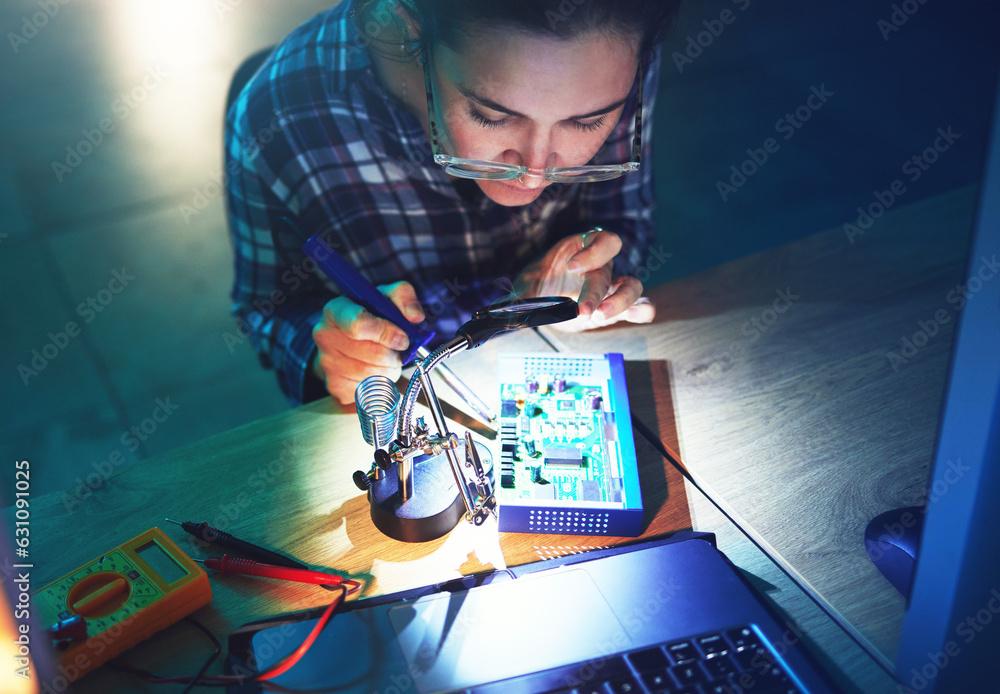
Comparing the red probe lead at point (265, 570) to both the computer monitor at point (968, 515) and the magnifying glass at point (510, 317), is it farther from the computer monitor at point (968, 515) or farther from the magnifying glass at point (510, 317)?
the computer monitor at point (968, 515)

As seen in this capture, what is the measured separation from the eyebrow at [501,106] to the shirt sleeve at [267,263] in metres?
0.45

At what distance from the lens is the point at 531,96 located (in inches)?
35.1

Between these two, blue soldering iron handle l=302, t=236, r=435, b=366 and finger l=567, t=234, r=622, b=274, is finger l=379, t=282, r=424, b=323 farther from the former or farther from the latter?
finger l=567, t=234, r=622, b=274

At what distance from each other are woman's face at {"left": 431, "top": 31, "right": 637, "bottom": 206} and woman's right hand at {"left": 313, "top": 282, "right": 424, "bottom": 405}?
0.24 metres

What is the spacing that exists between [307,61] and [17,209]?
6.03ft

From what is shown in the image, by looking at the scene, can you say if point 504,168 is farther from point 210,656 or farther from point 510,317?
point 210,656

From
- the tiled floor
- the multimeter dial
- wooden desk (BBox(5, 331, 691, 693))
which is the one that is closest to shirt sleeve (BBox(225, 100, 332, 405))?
wooden desk (BBox(5, 331, 691, 693))

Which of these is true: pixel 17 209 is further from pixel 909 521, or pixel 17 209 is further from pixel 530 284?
pixel 909 521

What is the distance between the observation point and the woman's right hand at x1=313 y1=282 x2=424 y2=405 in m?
0.94

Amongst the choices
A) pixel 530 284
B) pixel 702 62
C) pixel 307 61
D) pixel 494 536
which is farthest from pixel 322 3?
pixel 494 536

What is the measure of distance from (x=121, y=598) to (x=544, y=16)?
0.80 meters

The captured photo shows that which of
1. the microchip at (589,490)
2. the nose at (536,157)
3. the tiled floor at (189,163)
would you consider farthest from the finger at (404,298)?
the tiled floor at (189,163)

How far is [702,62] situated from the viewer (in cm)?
322

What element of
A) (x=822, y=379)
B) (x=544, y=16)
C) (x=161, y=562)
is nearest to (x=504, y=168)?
(x=544, y=16)
